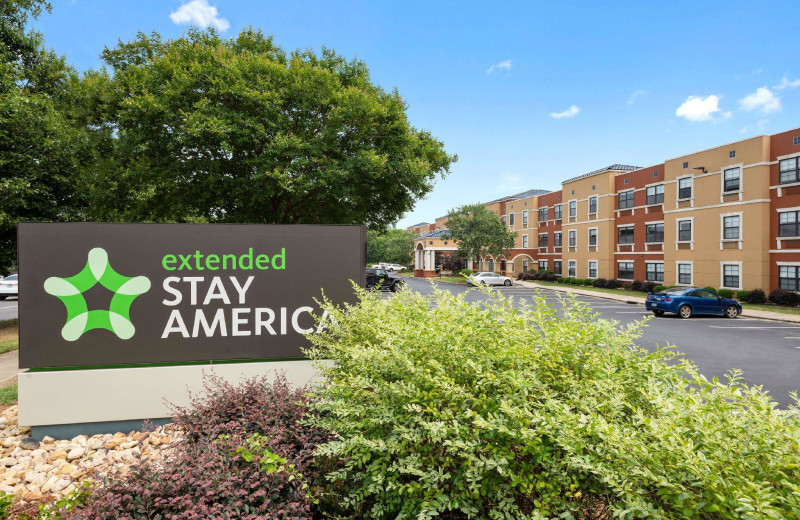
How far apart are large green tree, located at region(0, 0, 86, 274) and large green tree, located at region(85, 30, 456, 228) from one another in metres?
1.34

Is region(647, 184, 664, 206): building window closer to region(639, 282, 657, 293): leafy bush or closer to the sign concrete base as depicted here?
region(639, 282, 657, 293): leafy bush

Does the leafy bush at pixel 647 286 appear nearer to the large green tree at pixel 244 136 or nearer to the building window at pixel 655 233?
the building window at pixel 655 233

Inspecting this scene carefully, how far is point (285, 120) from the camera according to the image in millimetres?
15555

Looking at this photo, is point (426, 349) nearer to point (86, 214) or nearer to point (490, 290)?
point (490, 290)

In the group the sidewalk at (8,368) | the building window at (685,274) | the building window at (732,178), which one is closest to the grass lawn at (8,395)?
the sidewalk at (8,368)

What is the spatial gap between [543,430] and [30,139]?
1824cm

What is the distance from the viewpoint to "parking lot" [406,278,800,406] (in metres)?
8.95

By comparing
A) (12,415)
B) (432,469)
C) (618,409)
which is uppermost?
(618,409)

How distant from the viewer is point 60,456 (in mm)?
4883

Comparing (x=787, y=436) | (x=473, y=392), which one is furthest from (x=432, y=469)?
(x=787, y=436)

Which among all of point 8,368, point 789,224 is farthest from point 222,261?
point 789,224

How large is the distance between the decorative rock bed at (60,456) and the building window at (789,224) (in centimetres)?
3073

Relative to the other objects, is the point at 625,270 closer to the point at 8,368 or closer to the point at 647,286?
the point at 647,286

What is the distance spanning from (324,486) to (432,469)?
3.97 feet
